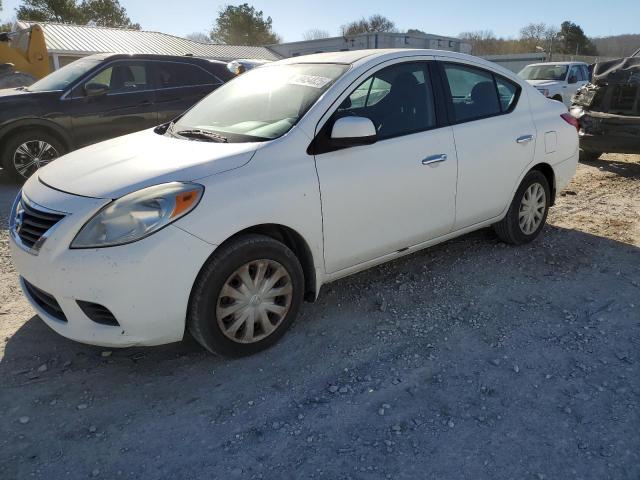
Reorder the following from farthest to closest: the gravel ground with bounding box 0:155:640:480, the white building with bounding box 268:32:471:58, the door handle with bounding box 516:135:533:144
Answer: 1. the white building with bounding box 268:32:471:58
2. the door handle with bounding box 516:135:533:144
3. the gravel ground with bounding box 0:155:640:480

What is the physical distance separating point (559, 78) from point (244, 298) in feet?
50.2

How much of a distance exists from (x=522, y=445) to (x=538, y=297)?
66.7 inches

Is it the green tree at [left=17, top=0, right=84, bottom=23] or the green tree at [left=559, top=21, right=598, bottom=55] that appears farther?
the green tree at [left=559, top=21, right=598, bottom=55]

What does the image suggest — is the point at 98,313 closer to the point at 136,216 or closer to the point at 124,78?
the point at 136,216

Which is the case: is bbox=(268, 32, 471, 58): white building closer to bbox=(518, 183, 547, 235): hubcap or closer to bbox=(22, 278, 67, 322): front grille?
bbox=(518, 183, 547, 235): hubcap

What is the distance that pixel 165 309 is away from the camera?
2.69 meters

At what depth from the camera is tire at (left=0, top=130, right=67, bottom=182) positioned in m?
Answer: 6.98

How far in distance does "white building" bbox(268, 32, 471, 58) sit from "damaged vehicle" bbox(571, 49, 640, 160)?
2395cm

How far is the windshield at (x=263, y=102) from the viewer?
3289 mm

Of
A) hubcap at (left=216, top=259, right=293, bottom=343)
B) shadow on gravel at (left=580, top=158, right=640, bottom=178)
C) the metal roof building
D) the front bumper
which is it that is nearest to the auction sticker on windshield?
hubcap at (left=216, top=259, right=293, bottom=343)

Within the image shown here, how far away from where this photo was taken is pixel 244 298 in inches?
117

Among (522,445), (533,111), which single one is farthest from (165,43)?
(522,445)

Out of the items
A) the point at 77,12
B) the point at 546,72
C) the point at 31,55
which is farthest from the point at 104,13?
the point at 546,72

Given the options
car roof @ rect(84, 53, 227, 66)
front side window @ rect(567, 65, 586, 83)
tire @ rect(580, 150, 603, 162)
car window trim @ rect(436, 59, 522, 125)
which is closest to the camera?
car window trim @ rect(436, 59, 522, 125)
